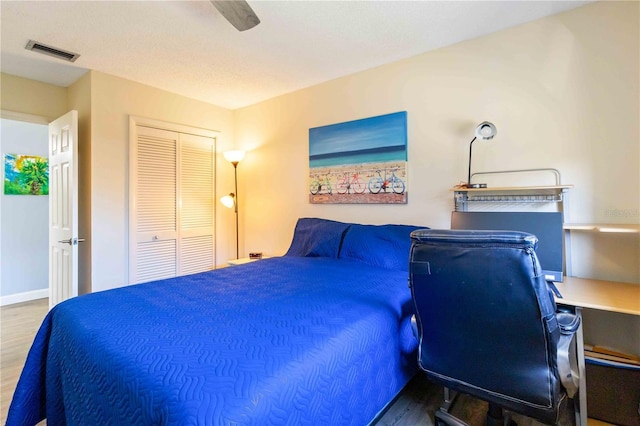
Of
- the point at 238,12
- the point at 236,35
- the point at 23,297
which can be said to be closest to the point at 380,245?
the point at 238,12

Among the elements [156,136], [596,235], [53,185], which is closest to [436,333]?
[596,235]

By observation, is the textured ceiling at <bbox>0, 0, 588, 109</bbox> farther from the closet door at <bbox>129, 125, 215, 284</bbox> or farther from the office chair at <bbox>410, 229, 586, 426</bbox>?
the office chair at <bbox>410, 229, 586, 426</bbox>

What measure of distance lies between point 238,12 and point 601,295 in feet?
8.10

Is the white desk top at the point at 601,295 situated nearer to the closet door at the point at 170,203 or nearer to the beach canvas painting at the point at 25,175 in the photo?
the closet door at the point at 170,203

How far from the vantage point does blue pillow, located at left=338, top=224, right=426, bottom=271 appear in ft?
8.12

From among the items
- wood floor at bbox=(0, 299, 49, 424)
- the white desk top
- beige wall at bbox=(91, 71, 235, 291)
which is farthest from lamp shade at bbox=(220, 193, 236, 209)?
the white desk top

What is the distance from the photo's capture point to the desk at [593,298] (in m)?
1.48

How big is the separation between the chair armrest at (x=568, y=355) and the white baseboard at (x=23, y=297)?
5658 mm

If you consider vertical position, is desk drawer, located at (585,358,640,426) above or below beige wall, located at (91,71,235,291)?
below

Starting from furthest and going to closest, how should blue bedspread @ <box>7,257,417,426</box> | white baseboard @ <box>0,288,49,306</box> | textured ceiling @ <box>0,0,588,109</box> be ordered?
1. white baseboard @ <box>0,288,49,306</box>
2. textured ceiling @ <box>0,0,588,109</box>
3. blue bedspread @ <box>7,257,417,426</box>

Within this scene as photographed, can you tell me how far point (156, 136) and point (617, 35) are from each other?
399 cm

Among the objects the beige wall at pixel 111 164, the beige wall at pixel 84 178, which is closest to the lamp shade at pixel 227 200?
the beige wall at pixel 111 164

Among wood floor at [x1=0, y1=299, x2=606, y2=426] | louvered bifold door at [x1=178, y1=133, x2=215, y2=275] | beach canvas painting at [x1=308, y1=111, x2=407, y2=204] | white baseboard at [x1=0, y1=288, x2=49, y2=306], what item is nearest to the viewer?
wood floor at [x1=0, y1=299, x2=606, y2=426]

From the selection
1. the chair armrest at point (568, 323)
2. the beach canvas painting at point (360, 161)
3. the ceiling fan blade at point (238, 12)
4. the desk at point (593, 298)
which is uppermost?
the ceiling fan blade at point (238, 12)
